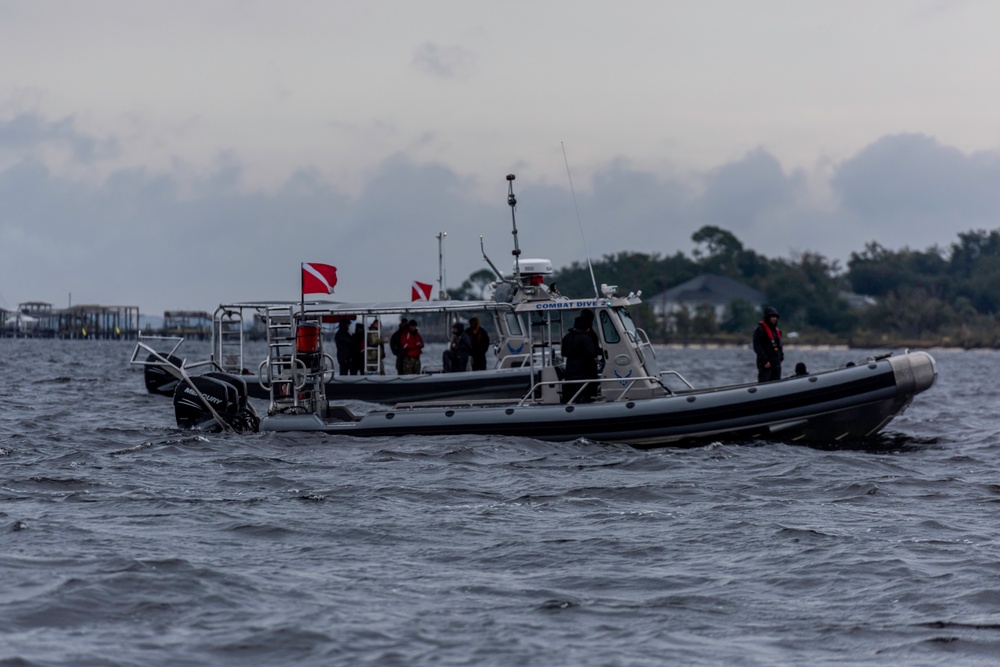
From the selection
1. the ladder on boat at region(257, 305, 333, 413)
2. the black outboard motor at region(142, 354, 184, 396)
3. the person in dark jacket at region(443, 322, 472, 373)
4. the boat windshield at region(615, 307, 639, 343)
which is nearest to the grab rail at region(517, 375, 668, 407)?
the boat windshield at region(615, 307, 639, 343)

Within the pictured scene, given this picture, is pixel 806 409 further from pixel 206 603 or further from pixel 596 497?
pixel 206 603

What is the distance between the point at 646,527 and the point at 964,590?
8.97 ft

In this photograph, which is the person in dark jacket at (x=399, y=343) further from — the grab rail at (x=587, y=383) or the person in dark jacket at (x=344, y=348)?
the grab rail at (x=587, y=383)

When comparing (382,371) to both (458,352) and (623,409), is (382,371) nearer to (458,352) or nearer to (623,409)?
(458,352)

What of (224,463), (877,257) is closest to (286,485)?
(224,463)

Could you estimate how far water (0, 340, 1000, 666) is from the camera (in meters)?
6.86

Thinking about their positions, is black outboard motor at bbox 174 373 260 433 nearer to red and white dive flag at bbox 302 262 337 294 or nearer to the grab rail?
red and white dive flag at bbox 302 262 337 294

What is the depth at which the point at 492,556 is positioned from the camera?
8.98 metres

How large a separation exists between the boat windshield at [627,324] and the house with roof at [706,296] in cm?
11203

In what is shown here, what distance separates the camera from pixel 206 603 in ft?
24.7

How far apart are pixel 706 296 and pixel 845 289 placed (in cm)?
2492

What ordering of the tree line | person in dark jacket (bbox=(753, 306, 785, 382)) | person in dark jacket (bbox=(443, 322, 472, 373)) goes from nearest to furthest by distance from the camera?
person in dark jacket (bbox=(753, 306, 785, 382))
person in dark jacket (bbox=(443, 322, 472, 373))
the tree line

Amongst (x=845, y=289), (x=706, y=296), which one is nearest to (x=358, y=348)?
(x=706, y=296)

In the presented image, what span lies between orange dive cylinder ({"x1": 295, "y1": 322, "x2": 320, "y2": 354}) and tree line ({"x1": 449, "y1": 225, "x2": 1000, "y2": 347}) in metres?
97.8
